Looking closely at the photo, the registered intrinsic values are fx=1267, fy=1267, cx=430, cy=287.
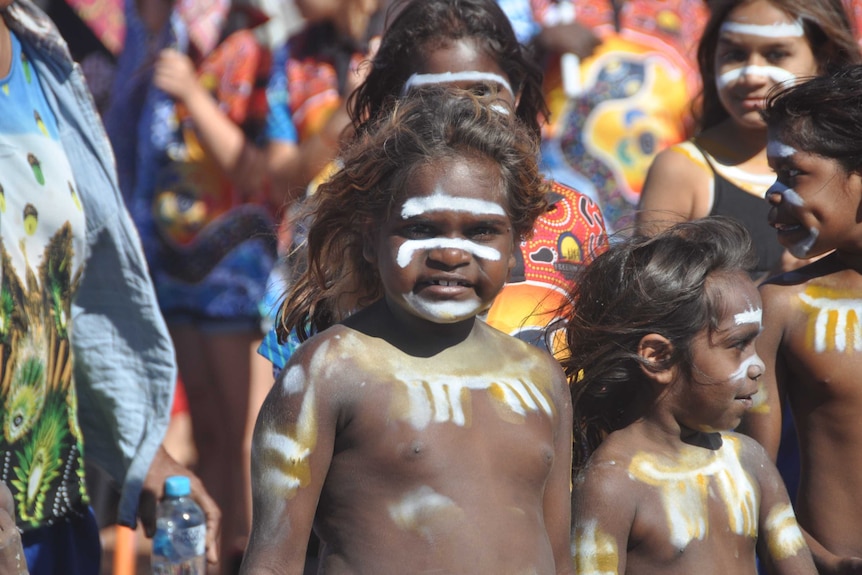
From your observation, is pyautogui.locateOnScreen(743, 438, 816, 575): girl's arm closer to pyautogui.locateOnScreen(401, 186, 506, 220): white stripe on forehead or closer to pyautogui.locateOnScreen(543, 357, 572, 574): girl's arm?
pyautogui.locateOnScreen(543, 357, 572, 574): girl's arm

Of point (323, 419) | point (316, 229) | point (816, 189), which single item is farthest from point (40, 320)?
point (816, 189)

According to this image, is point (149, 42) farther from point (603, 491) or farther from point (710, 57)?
point (603, 491)

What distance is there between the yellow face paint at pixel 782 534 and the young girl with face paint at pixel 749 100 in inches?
47.0

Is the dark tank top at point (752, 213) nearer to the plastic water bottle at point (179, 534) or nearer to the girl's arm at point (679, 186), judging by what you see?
the girl's arm at point (679, 186)

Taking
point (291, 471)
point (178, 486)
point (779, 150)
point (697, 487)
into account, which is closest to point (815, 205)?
point (779, 150)

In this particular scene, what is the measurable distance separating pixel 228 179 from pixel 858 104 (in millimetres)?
2626

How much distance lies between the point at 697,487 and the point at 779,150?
0.90 meters

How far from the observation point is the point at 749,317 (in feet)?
9.00

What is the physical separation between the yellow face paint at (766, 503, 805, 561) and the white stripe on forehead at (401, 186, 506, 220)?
98cm

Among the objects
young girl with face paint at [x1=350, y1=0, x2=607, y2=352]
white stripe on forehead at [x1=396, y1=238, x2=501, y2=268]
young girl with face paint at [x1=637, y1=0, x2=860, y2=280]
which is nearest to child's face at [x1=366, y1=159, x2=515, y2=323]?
white stripe on forehead at [x1=396, y1=238, x2=501, y2=268]

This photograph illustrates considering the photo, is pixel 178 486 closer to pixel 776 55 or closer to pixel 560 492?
pixel 560 492

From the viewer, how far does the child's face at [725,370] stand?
2.70 metres

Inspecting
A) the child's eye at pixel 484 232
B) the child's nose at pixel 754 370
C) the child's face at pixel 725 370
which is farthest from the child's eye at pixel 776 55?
the child's eye at pixel 484 232

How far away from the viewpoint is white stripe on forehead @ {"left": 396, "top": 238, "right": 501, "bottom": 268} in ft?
7.53
